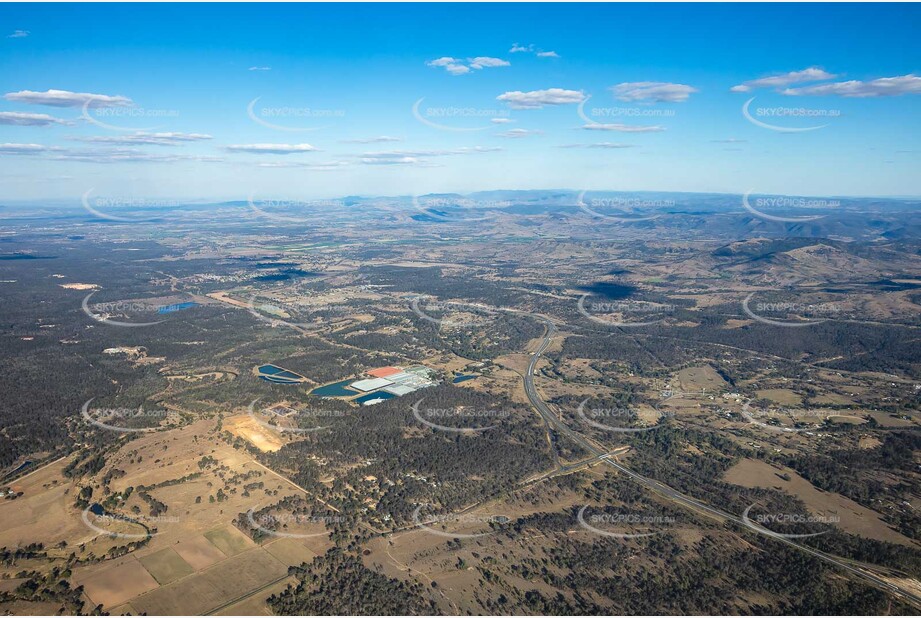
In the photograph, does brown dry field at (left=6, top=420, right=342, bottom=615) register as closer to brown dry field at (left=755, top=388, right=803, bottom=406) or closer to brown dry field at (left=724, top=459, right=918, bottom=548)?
brown dry field at (left=724, top=459, right=918, bottom=548)

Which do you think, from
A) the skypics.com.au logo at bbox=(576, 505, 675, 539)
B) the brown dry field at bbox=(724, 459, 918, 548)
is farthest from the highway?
the brown dry field at bbox=(724, 459, 918, 548)

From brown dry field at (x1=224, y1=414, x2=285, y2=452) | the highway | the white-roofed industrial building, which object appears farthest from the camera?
the white-roofed industrial building

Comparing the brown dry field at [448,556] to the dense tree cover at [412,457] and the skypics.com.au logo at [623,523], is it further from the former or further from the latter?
the skypics.com.au logo at [623,523]

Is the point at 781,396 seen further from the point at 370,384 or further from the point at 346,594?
the point at 346,594

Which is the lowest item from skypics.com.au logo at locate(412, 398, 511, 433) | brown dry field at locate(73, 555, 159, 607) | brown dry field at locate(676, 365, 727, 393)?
brown dry field at locate(676, 365, 727, 393)

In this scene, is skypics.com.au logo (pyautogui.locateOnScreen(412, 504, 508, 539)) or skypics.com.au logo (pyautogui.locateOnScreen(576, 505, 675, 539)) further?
skypics.com.au logo (pyautogui.locateOnScreen(576, 505, 675, 539))

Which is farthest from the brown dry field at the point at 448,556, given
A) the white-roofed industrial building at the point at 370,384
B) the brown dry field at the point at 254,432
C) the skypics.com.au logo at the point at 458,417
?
the white-roofed industrial building at the point at 370,384

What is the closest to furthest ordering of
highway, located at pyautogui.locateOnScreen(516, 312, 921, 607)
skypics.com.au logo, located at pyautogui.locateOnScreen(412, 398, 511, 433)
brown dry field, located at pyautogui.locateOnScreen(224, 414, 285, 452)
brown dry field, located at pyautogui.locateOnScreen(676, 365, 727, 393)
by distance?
highway, located at pyautogui.locateOnScreen(516, 312, 921, 607) < brown dry field, located at pyautogui.locateOnScreen(224, 414, 285, 452) < skypics.com.au logo, located at pyautogui.locateOnScreen(412, 398, 511, 433) < brown dry field, located at pyautogui.locateOnScreen(676, 365, 727, 393)

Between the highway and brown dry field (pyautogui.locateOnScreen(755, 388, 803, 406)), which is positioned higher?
the highway
